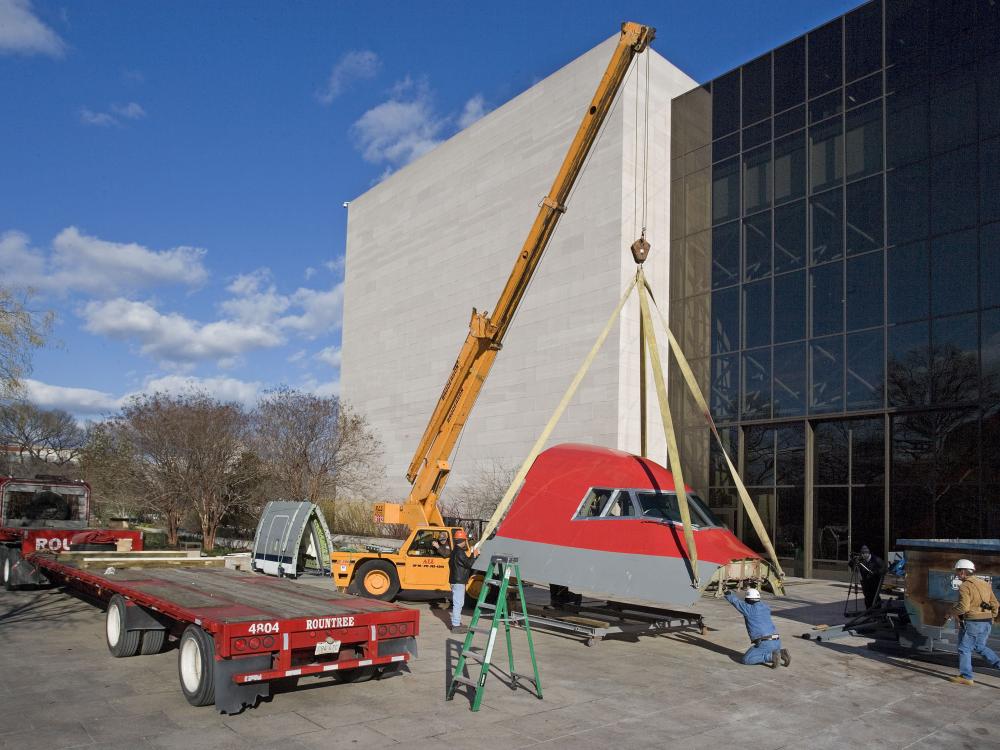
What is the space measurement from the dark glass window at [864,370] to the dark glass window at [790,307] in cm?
191

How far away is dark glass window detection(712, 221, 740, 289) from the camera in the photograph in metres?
30.2

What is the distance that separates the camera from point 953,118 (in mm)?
24516

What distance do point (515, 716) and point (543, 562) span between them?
17.1 feet

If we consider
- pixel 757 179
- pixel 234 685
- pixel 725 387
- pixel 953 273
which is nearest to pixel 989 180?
pixel 953 273

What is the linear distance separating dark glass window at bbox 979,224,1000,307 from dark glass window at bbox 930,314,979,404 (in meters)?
0.71

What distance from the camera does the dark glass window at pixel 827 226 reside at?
88.6 ft

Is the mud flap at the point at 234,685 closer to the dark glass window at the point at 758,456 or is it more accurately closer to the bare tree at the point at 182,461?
the dark glass window at the point at 758,456

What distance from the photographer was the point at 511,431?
34875mm

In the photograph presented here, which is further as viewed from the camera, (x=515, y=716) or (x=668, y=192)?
(x=668, y=192)

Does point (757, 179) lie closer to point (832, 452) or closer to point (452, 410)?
point (832, 452)

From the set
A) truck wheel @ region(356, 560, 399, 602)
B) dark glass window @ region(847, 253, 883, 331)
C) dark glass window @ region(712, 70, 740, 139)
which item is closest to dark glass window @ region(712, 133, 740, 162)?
dark glass window @ region(712, 70, 740, 139)

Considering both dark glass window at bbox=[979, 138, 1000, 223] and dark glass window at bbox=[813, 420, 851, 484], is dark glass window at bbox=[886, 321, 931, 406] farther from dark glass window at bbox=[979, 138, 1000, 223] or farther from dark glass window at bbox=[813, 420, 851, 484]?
dark glass window at bbox=[979, 138, 1000, 223]

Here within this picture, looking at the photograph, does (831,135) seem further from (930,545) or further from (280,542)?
(280,542)

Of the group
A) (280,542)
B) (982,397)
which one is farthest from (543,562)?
(982,397)
